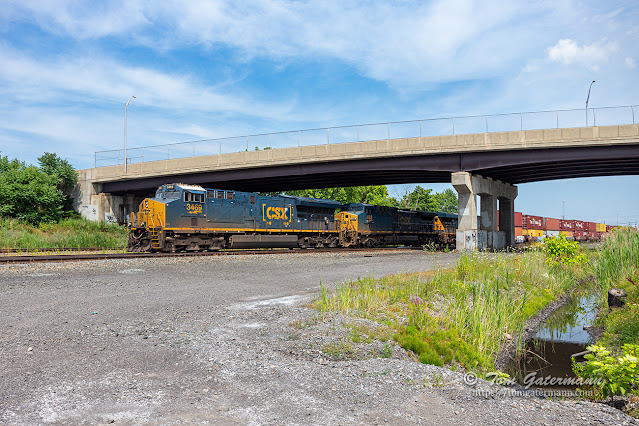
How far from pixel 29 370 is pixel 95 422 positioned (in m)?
2.09

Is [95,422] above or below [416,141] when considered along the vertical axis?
below

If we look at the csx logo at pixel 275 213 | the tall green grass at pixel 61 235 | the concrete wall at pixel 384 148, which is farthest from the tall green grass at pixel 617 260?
the tall green grass at pixel 61 235

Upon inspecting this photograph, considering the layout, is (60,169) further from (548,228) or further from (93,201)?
(548,228)

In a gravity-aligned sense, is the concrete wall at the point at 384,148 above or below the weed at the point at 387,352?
above

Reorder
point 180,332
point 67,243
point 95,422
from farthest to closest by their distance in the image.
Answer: point 67,243 → point 180,332 → point 95,422

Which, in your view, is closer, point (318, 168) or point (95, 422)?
point (95, 422)

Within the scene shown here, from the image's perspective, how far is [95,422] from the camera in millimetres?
4172

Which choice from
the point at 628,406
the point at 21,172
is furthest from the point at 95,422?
the point at 21,172

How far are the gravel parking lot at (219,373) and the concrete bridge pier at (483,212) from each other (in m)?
24.7

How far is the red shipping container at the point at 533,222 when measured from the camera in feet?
182

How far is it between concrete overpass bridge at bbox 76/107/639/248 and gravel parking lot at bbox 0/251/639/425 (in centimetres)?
2480

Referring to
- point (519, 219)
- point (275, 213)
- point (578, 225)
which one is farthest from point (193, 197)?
point (578, 225)

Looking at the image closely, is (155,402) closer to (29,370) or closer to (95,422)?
(95,422)

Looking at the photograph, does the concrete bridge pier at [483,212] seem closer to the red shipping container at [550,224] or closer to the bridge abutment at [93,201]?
the red shipping container at [550,224]
